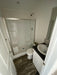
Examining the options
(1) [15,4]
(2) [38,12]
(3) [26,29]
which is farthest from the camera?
(3) [26,29]

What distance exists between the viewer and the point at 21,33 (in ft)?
6.02

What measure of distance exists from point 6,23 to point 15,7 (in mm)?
575

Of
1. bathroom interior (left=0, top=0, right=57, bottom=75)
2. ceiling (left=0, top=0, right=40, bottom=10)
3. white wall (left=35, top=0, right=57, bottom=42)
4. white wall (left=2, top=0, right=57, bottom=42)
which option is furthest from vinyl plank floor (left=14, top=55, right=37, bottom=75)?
ceiling (left=0, top=0, right=40, bottom=10)

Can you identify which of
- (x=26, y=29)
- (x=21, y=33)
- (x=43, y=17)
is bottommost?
(x=21, y=33)

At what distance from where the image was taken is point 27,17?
68.4 inches

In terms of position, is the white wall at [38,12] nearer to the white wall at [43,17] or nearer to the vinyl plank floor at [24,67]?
the white wall at [43,17]

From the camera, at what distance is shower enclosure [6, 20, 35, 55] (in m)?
1.61

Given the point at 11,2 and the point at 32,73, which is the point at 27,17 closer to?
the point at 11,2

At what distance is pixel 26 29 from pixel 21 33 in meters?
0.27

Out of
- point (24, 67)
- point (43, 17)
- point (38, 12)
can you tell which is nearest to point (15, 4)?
point (38, 12)

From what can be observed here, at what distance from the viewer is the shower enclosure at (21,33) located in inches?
63.3

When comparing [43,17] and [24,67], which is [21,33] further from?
[24,67]

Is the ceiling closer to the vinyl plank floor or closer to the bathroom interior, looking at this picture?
the bathroom interior

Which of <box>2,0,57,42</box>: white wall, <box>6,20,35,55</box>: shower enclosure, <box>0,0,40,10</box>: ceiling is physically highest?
<box>0,0,40,10</box>: ceiling
